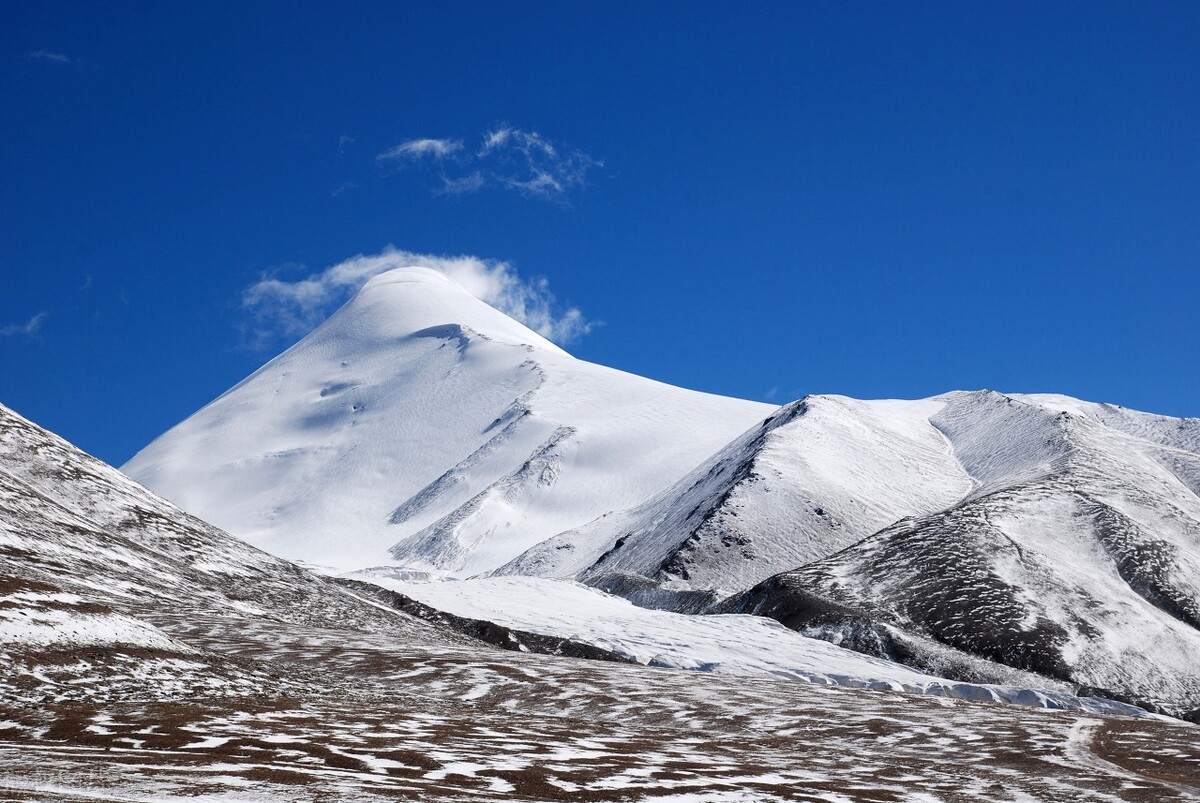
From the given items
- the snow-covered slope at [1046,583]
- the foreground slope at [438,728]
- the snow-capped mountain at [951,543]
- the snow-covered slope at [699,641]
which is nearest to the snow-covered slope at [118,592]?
the foreground slope at [438,728]

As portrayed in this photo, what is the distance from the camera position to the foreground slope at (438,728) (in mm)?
18188

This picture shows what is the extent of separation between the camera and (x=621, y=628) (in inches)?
3029

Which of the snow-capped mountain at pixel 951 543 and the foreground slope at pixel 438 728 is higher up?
the snow-capped mountain at pixel 951 543

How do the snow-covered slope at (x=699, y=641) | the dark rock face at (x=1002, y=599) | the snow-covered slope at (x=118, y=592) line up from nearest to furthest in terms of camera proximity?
the snow-covered slope at (x=118, y=592) → the snow-covered slope at (x=699, y=641) → the dark rock face at (x=1002, y=599)

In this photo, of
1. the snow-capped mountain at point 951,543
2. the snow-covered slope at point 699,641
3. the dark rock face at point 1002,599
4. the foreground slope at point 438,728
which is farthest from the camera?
the snow-capped mountain at point 951,543

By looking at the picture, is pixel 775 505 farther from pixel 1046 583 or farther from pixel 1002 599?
pixel 1002 599

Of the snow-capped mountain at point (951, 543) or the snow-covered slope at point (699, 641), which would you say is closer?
the snow-covered slope at point (699, 641)

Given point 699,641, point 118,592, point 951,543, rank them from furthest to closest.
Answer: point 951,543, point 699,641, point 118,592

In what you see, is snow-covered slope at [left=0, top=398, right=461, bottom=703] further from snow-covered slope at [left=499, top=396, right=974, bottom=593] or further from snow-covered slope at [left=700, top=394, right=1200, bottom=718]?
snow-covered slope at [left=499, top=396, right=974, bottom=593]

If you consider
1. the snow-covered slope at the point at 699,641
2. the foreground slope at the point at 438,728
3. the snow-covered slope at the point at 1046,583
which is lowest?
the foreground slope at the point at 438,728

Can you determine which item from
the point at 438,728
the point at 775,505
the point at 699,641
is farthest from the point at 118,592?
the point at 775,505

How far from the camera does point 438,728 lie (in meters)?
25.5

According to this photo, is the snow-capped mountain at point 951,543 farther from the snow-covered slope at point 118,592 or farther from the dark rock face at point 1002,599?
the snow-covered slope at point 118,592

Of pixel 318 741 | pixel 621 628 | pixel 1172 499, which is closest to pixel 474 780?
pixel 318 741
